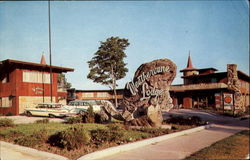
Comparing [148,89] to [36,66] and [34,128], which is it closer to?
[34,128]

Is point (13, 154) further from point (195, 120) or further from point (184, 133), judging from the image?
point (195, 120)

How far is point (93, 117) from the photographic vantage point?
48.1 ft

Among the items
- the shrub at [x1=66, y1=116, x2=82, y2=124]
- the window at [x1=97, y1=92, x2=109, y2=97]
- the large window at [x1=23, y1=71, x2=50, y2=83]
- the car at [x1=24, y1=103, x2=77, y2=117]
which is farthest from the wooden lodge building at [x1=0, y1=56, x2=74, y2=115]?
the window at [x1=97, y1=92, x2=109, y2=97]

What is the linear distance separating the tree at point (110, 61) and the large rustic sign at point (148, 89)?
5020 mm

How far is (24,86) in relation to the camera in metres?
20.1

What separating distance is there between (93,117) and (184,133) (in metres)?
6.70

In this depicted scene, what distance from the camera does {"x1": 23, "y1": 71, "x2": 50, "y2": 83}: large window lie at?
20706 millimetres

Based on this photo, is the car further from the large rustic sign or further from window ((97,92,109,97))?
window ((97,92,109,97))

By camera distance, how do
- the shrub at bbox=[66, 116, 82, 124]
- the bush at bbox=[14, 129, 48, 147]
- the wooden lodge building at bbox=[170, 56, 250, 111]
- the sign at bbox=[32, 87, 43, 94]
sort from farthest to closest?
the wooden lodge building at bbox=[170, 56, 250, 111] → the sign at bbox=[32, 87, 43, 94] → the shrub at bbox=[66, 116, 82, 124] → the bush at bbox=[14, 129, 48, 147]

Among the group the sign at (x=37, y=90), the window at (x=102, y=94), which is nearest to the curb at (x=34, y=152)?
the sign at (x=37, y=90)

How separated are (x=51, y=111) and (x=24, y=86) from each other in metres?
5.05

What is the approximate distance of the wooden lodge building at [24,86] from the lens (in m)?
16.5

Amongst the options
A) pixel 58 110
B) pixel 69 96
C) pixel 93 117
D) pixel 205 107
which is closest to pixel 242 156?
pixel 93 117

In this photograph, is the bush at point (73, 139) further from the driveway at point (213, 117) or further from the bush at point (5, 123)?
the driveway at point (213, 117)
